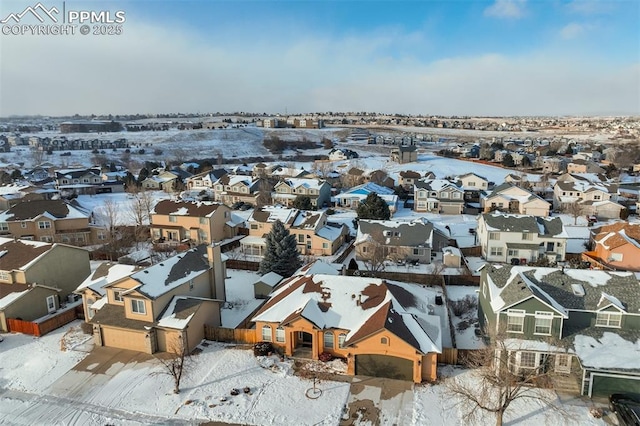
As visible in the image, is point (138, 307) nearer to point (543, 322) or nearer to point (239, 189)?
point (543, 322)

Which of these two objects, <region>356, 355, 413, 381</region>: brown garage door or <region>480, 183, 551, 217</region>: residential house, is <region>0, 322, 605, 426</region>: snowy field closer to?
<region>356, 355, 413, 381</region>: brown garage door

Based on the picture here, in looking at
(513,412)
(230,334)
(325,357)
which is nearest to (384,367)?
(325,357)

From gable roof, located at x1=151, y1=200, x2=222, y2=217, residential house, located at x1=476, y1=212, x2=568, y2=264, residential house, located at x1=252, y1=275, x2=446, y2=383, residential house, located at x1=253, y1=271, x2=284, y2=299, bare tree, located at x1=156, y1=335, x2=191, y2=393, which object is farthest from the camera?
gable roof, located at x1=151, y1=200, x2=222, y2=217

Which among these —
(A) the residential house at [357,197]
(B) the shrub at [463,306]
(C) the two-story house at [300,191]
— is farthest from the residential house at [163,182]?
(B) the shrub at [463,306]

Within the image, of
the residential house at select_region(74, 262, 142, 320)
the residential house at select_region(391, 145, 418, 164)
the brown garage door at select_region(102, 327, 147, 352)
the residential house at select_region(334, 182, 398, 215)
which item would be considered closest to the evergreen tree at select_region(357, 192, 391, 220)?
the residential house at select_region(334, 182, 398, 215)

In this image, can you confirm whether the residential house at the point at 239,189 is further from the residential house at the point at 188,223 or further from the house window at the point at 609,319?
the house window at the point at 609,319

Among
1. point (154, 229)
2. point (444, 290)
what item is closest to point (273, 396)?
point (444, 290)
